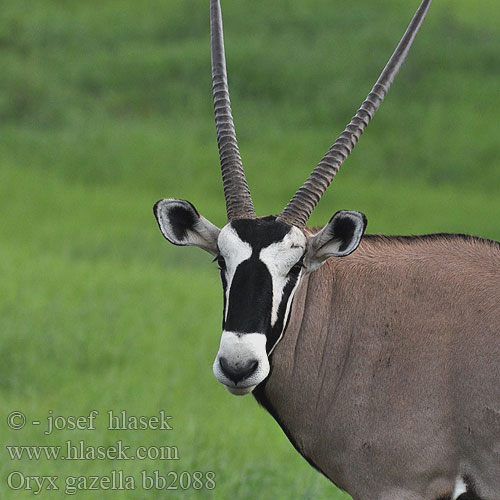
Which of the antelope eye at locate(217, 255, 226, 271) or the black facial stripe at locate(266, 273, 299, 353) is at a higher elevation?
the antelope eye at locate(217, 255, 226, 271)

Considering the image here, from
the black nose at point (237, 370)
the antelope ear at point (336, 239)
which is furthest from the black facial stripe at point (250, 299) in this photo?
the antelope ear at point (336, 239)

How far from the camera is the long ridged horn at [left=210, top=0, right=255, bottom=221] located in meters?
4.66

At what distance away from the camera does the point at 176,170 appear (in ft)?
90.6

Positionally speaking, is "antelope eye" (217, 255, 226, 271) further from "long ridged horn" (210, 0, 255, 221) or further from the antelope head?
"long ridged horn" (210, 0, 255, 221)

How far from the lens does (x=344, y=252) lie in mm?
4398

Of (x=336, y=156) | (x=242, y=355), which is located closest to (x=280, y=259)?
(x=242, y=355)

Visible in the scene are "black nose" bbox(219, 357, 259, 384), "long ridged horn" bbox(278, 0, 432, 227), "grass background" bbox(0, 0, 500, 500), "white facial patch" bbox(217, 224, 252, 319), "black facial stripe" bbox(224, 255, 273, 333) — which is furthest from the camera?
"grass background" bbox(0, 0, 500, 500)

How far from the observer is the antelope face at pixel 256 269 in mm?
4062

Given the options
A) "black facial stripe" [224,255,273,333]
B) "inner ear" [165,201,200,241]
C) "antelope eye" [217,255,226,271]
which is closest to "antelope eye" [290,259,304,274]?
"black facial stripe" [224,255,273,333]

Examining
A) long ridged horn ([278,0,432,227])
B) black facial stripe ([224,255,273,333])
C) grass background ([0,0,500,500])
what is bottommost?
grass background ([0,0,500,500])

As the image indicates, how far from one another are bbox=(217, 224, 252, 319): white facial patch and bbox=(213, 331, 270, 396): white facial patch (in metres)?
0.18

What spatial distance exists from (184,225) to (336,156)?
796mm

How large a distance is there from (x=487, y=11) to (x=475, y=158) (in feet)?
40.1

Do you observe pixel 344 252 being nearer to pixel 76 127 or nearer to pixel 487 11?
pixel 76 127
